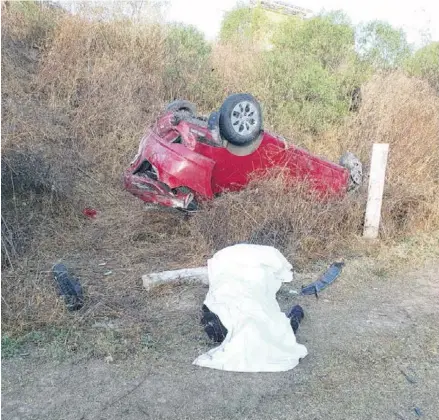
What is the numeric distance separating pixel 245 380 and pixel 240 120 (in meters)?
3.34

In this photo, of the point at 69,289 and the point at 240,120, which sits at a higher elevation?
the point at 240,120

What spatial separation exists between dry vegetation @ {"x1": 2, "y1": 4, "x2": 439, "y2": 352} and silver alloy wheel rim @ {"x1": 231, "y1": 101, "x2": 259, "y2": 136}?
0.66 metres

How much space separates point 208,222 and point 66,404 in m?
2.97

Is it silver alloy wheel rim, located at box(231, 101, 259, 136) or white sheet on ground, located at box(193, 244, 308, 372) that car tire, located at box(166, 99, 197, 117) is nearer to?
silver alloy wheel rim, located at box(231, 101, 259, 136)

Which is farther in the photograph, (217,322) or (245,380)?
(217,322)

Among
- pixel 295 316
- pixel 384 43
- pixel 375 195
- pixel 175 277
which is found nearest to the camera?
pixel 295 316

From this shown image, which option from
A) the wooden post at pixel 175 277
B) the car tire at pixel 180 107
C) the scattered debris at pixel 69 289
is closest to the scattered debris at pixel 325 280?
the wooden post at pixel 175 277

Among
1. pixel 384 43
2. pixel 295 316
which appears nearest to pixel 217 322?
pixel 295 316

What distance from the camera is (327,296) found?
485 cm

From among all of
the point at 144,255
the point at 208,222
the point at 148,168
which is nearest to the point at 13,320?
the point at 144,255

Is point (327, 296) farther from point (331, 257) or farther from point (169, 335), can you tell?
point (169, 335)

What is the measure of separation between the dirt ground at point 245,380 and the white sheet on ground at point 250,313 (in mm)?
98

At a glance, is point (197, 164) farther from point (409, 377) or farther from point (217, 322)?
point (409, 377)

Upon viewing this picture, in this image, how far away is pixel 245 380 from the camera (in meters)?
3.36
